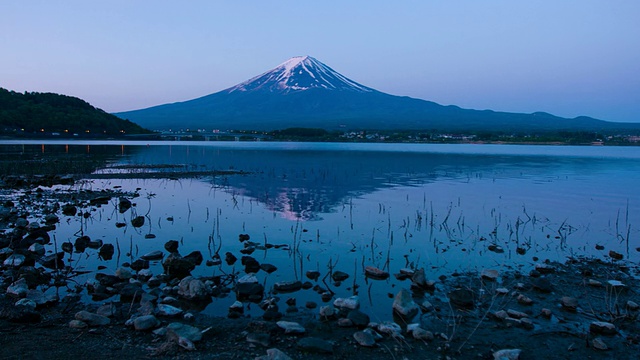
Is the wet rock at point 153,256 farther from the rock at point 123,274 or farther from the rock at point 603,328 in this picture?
the rock at point 603,328

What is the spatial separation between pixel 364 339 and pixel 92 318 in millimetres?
3760

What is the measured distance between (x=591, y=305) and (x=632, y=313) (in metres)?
0.58

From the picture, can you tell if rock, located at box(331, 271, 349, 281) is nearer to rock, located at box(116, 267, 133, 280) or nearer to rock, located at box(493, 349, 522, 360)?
rock, located at box(493, 349, 522, 360)

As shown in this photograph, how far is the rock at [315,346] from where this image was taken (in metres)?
5.75

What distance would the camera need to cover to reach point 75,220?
1414cm

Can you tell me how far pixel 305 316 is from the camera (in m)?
7.07

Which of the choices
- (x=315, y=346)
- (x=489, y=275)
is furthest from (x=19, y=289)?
(x=489, y=275)

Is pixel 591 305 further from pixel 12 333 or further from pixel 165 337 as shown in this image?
pixel 12 333

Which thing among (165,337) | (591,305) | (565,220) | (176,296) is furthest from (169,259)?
(565,220)

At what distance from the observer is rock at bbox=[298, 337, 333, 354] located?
575cm

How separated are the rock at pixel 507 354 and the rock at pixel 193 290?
4.61 metres

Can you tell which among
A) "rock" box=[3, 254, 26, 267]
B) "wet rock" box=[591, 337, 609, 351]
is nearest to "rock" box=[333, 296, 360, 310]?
"wet rock" box=[591, 337, 609, 351]

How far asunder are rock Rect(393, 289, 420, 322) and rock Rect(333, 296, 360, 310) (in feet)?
2.02

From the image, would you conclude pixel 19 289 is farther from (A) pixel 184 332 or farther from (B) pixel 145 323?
(A) pixel 184 332
